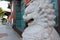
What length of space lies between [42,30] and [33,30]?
0.07m

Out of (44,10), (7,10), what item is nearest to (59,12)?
(44,10)

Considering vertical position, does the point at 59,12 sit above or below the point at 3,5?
above

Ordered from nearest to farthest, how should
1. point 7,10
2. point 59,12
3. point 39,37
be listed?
point 39,37
point 59,12
point 7,10

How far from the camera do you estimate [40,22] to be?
121 cm

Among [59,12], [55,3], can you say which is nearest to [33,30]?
[59,12]

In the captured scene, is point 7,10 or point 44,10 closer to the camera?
point 44,10

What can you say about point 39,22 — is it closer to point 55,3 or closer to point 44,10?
point 44,10

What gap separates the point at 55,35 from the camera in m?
1.23

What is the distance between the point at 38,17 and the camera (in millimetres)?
1218

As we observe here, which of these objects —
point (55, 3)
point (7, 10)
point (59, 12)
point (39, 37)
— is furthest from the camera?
point (7, 10)

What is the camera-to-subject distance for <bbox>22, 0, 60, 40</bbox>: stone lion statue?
1170 mm

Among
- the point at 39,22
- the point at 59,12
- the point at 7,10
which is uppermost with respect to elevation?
the point at 39,22

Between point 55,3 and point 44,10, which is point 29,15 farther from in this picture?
point 55,3

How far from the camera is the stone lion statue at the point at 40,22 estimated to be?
117 cm
